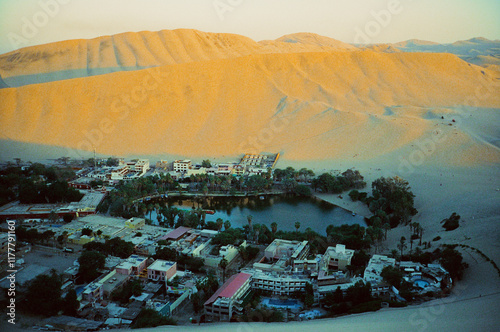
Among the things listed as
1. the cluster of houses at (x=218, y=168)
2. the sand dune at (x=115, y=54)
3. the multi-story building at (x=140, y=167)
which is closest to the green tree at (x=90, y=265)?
the cluster of houses at (x=218, y=168)

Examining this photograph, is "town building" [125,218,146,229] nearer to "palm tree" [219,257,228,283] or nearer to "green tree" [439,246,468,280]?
"palm tree" [219,257,228,283]

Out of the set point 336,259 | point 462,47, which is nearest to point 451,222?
point 336,259

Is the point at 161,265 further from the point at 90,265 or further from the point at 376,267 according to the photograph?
the point at 376,267

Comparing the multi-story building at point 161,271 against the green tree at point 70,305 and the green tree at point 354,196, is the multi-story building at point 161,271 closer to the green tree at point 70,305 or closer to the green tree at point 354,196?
the green tree at point 70,305

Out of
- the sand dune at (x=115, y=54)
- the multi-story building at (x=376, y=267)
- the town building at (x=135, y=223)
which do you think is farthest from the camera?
the sand dune at (x=115, y=54)

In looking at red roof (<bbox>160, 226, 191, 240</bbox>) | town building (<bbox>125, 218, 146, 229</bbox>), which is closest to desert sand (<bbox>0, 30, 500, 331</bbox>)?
red roof (<bbox>160, 226, 191, 240</bbox>)
